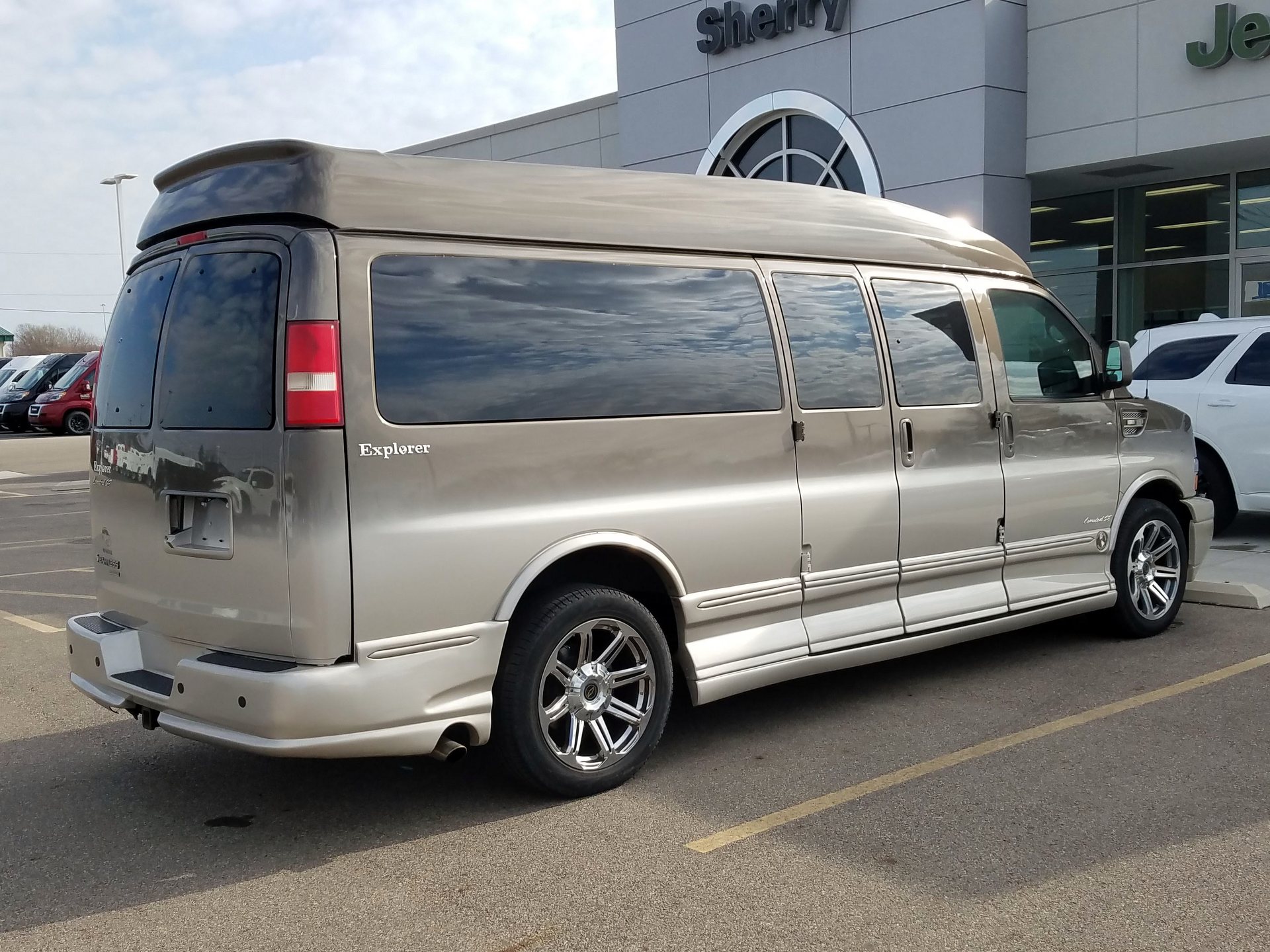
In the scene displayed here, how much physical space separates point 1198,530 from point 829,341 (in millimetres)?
3210

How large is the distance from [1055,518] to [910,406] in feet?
4.12

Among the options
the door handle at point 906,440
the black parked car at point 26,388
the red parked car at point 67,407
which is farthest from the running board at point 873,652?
the black parked car at point 26,388

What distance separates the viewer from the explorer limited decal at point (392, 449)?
418 centimetres

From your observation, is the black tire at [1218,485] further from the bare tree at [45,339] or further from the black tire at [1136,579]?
the bare tree at [45,339]

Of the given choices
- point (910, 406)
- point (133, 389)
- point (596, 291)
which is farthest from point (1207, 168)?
point (133, 389)

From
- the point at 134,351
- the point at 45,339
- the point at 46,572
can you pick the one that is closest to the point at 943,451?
the point at 134,351

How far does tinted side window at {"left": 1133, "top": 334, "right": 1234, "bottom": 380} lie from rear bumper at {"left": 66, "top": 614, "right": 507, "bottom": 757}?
8036mm

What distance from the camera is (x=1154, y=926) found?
3.51m

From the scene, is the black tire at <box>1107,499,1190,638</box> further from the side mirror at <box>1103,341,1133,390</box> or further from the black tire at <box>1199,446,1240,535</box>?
the black tire at <box>1199,446,1240,535</box>

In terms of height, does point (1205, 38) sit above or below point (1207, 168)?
above

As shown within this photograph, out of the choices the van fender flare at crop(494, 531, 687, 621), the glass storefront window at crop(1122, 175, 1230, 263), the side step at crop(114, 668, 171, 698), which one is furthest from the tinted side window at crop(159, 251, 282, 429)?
the glass storefront window at crop(1122, 175, 1230, 263)

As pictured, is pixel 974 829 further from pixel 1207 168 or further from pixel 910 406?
pixel 1207 168

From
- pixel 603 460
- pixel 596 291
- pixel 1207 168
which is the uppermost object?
pixel 1207 168

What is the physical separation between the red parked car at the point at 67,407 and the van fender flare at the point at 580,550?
104 ft
